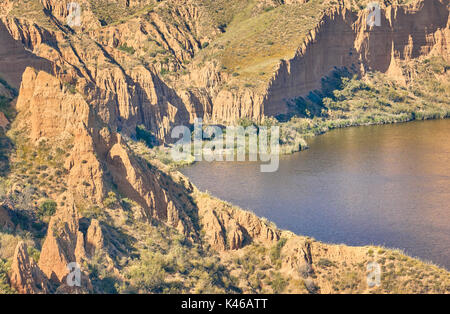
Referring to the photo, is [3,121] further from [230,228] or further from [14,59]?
[14,59]

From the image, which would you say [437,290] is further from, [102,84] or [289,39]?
[289,39]

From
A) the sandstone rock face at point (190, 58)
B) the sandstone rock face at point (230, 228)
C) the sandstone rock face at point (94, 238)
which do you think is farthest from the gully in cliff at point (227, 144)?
the sandstone rock face at point (94, 238)

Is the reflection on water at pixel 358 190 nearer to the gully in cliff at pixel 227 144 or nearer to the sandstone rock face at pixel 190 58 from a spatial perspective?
the gully in cliff at pixel 227 144

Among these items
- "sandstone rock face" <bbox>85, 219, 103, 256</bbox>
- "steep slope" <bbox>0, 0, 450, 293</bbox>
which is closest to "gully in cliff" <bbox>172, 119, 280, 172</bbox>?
"steep slope" <bbox>0, 0, 450, 293</bbox>

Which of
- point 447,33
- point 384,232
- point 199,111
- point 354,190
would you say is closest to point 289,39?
Result: point 199,111

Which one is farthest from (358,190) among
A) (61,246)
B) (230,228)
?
(61,246)
